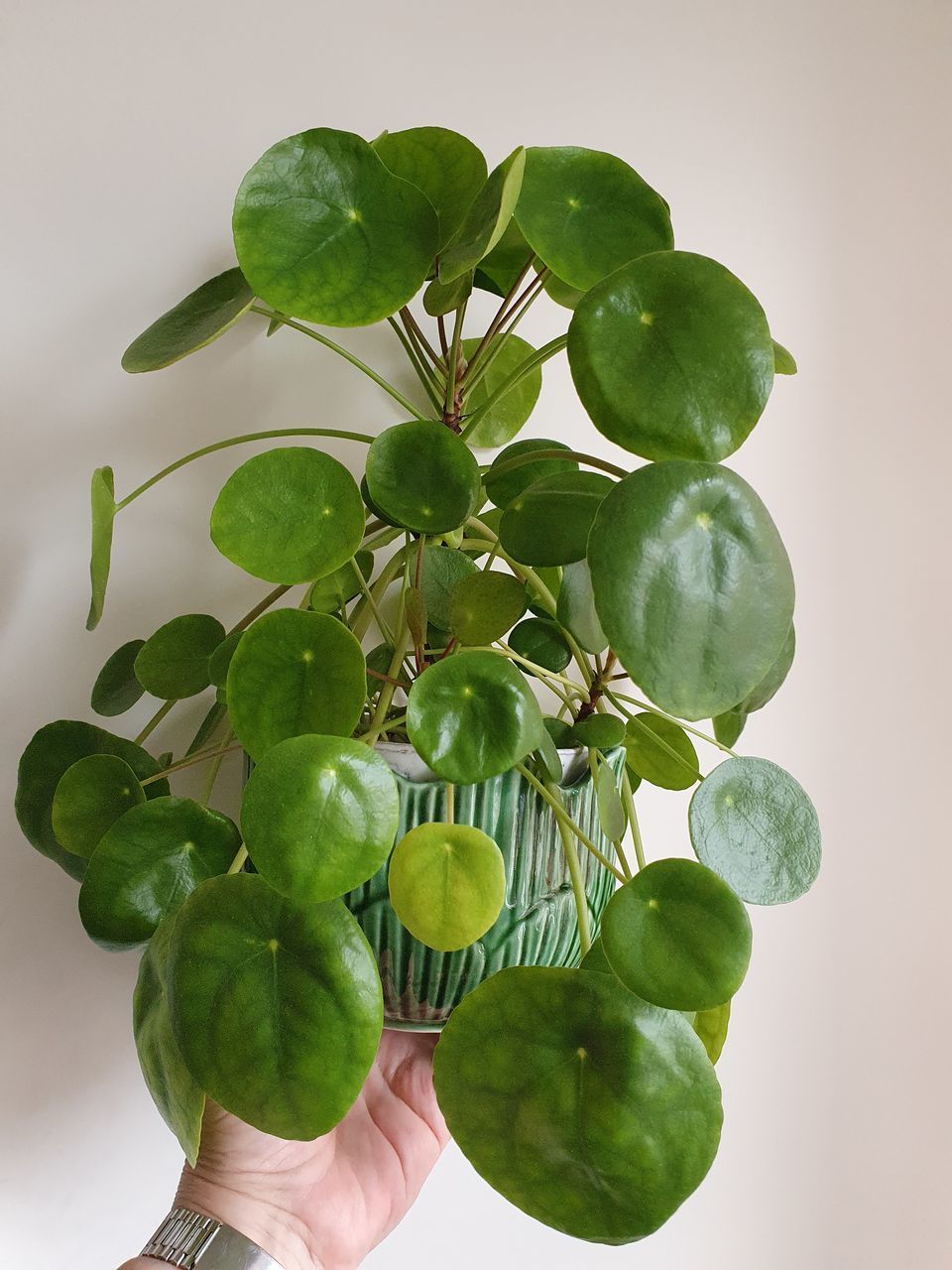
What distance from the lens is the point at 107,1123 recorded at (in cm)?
96

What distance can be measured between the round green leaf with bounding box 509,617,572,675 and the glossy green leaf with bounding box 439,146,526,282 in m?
0.31

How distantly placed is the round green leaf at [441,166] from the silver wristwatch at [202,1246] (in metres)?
0.79

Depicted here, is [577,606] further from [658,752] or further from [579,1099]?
[579,1099]

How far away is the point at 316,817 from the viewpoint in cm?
56

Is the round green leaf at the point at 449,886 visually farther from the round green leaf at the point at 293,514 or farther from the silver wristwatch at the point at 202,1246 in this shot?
the silver wristwatch at the point at 202,1246

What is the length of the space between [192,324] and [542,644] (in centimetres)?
38

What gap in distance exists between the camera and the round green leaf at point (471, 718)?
24.5 inches

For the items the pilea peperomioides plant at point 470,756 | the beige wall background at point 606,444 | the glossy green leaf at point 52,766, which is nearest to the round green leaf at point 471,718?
the pilea peperomioides plant at point 470,756

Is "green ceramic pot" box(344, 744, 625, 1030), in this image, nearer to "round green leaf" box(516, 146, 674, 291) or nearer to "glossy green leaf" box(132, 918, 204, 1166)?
"glossy green leaf" box(132, 918, 204, 1166)

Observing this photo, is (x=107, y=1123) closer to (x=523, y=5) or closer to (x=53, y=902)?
(x=53, y=902)

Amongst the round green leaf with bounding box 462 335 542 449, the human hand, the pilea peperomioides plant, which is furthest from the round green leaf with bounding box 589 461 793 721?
the human hand

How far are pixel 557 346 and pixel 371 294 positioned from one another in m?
0.16

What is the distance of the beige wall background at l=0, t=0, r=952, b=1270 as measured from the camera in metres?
0.91

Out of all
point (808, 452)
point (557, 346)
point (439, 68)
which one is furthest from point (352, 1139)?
point (439, 68)
